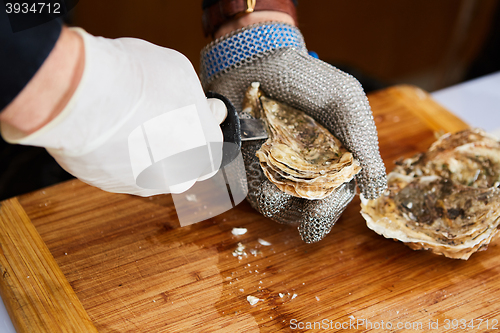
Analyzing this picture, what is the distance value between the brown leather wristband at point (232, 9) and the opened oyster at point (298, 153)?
0.32ft

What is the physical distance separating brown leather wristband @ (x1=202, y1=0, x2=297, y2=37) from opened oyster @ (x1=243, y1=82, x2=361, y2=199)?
97mm

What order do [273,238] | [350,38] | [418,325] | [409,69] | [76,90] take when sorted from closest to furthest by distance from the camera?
[76,90] < [418,325] < [273,238] < [350,38] < [409,69]

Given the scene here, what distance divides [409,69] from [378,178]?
1.46m

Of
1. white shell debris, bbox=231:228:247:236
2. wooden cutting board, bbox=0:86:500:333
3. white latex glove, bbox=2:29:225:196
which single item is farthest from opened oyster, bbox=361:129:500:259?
white latex glove, bbox=2:29:225:196

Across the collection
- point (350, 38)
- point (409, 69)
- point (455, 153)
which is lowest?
point (409, 69)

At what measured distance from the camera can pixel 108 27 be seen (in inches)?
27.1

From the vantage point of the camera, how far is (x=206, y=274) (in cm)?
52

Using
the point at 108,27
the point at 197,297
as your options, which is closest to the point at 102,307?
the point at 197,297

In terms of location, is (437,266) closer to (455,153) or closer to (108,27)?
(455,153)

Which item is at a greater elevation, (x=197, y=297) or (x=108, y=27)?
(x=108, y=27)

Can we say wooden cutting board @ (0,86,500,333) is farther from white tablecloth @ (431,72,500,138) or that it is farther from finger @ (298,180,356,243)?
white tablecloth @ (431,72,500,138)

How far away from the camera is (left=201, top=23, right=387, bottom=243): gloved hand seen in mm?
509

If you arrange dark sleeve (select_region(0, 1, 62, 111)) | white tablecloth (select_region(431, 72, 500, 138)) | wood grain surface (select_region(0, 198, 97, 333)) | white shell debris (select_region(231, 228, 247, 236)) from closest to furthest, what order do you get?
dark sleeve (select_region(0, 1, 62, 111))
wood grain surface (select_region(0, 198, 97, 333))
white shell debris (select_region(231, 228, 247, 236))
white tablecloth (select_region(431, 72, 500, 138))

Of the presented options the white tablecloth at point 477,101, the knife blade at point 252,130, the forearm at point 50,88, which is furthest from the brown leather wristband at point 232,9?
the white tablecloth at point 477,101
